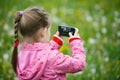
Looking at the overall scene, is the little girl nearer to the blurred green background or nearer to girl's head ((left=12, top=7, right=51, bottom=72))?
girl's head ((left=12, top=7, right=51, bottom=72))

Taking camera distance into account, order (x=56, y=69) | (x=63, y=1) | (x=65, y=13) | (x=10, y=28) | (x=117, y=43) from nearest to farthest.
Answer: (x=56, y=69) → (x=117, y=43) → (x=10, y=28) → (x=65, y=13) → (x=63, y=1)

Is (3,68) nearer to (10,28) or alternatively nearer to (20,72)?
(10,28)

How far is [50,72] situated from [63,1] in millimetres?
4987

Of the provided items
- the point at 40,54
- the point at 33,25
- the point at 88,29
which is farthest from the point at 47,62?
the point at 88,29

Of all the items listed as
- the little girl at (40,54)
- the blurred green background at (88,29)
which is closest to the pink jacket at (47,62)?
the little girl at (40,54)

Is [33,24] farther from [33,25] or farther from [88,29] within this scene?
[88,29]

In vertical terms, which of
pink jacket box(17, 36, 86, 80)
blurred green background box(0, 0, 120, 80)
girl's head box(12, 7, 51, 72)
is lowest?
blurred green background box(0, 0, 120, 80)

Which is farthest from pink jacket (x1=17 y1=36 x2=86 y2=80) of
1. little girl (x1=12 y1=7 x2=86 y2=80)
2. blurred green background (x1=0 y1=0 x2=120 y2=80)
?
blurred green background (x1=0 y1=0 x2=120 y2=80)

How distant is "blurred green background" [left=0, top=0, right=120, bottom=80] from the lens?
5.06 m

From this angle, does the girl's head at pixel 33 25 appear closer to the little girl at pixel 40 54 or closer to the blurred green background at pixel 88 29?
the little girl at pixel 40 54

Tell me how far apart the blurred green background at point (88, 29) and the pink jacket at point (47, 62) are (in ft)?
4.92

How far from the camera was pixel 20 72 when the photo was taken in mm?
3371

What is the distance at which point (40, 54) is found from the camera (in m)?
3.31

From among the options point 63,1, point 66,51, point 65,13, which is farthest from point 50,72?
point 63,1
